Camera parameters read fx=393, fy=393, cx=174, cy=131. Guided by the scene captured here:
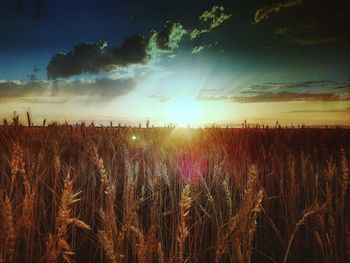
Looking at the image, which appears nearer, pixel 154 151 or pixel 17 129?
pixel 17 129

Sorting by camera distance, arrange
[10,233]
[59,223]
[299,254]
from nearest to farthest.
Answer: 1. [59,223]
2. [10,233]
3. [299,254]

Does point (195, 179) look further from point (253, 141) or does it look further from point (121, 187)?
point (253, 141)

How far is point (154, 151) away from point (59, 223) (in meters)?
3.22

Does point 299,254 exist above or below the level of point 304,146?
below

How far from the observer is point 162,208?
3346 millimetres

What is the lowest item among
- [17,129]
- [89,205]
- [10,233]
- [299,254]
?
[299,254]

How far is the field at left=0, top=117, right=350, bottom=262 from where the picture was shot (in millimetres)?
1308

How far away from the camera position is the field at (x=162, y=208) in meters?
1.31

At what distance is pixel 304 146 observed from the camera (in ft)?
24.4

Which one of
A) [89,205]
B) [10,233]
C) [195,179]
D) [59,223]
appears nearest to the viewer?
[59,223]

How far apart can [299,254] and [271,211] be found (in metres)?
0.82

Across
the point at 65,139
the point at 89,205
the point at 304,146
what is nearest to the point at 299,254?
the point at 89,205

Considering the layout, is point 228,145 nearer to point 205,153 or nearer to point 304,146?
point 205,153

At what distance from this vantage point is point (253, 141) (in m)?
7.09
